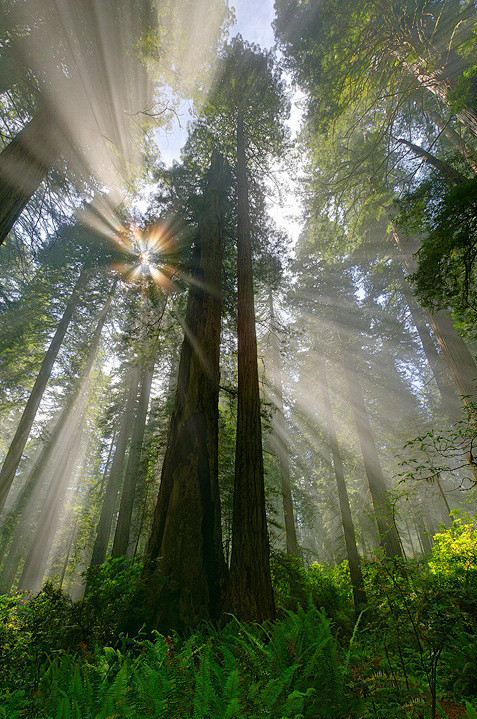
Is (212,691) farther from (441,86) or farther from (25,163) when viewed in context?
(441,86)

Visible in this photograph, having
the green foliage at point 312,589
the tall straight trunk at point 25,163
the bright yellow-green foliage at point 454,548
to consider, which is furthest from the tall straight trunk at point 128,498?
the bright yellow-green foliage at point 454,548

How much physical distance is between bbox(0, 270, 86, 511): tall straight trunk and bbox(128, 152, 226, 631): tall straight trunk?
9.65 metres

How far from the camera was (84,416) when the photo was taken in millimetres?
23750

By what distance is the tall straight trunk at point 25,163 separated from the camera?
16.1ft

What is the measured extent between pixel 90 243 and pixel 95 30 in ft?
17.8

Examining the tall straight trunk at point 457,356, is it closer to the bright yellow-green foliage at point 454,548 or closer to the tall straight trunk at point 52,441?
the bright yellow-green foliage at point 454,548

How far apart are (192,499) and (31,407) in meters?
10.8

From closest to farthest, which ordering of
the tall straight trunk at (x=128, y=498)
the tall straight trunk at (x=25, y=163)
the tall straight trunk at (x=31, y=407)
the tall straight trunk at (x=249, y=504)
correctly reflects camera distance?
the tall straight trunk at (x=249, y=504), the tall straight trunk at (x=25, y=163), the tall straight trunk at (x=31, y=407), the tall straight trunk at (x=128, y=498)

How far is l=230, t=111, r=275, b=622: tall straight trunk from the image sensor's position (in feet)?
11.7

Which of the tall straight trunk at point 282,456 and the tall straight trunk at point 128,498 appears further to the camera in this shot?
the tall straight trunk at point 282,456

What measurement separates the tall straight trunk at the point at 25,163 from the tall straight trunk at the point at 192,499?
331 centimetres

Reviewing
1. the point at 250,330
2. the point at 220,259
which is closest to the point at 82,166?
the point at 220,259

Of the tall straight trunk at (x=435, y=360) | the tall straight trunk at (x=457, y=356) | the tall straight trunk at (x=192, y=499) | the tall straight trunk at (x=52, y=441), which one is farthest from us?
the tall straight trunk at (x=52, y=441)

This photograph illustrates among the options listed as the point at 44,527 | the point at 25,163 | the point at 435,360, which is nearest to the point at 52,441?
the point at 44,527
